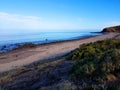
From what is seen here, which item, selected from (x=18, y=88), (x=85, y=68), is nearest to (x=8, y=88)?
(x=18, y=88)

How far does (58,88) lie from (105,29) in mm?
52548

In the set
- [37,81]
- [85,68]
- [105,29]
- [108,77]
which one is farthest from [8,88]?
[105,29]

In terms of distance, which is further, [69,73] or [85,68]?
[69,73]

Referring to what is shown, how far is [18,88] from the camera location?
8320 mm

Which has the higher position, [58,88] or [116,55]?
[116,55]

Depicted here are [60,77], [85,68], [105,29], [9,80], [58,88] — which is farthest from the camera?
[105,29]

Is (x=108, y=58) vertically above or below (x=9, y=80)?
above

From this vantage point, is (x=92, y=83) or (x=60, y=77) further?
(x=60, y=77)

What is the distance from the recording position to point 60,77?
8453 mm

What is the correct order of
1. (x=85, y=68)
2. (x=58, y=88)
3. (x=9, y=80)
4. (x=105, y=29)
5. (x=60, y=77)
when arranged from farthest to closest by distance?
(x=105, y=29), (x=9, y=80), (x=60, y=77), (x=85, y=68), (x=58, y=88)

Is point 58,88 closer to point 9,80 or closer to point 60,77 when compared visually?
point 60,77

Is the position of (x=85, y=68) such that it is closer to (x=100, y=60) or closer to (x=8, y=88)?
(x=100, y=60)

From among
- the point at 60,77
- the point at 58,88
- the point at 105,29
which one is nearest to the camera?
the point at 58,88

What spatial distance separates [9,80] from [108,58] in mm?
3735
